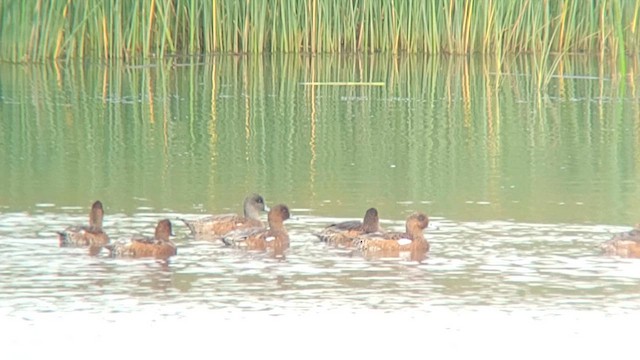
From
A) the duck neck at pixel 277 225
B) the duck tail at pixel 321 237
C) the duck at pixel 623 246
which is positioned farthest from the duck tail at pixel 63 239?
the duck at pixel 623 246

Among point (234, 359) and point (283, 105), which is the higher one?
point (283, 105)

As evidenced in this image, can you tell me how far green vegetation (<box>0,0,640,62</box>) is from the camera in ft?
73.5

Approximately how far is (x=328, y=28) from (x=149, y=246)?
14296mm

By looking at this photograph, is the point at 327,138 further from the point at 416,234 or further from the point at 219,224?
the point at 416,234

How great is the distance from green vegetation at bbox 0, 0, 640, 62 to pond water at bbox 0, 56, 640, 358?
696 millimetres

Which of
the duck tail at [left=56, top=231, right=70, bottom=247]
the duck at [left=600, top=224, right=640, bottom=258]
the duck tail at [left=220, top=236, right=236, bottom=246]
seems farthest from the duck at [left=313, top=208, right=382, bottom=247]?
the duck tail at [left=56, top=231, right=70, bottom=247]

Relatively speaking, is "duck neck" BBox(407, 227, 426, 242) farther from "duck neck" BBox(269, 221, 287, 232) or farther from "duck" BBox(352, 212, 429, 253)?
"duck neck" BBox(269, 221, 287, 232)

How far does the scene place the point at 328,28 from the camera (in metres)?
23.8

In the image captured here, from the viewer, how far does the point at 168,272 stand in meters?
9.40

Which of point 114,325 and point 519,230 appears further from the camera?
point 519,230

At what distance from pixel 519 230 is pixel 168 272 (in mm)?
2570

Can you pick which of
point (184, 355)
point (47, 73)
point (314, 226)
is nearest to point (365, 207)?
point (314, 226)

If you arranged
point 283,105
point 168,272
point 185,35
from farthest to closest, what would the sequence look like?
point 185,35
point 283,105
point 168,272

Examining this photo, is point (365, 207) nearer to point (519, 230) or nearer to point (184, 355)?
point (519, 230)
